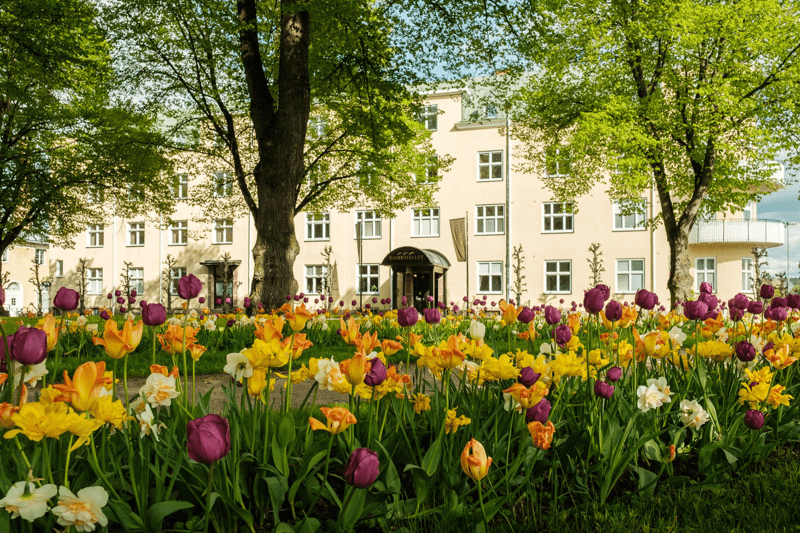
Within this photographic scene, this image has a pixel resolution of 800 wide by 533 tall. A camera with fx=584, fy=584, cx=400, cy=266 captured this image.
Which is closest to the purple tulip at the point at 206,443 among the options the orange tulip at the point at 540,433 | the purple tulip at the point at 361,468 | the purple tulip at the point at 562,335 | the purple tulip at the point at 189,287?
the purple tulip at the point at 361,468

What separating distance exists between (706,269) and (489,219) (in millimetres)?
10372

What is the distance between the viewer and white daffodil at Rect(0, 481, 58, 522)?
1.32 m

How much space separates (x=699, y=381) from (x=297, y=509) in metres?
2.11

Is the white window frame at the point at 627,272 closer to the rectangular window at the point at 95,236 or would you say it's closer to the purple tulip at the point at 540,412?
the purple tulip at the point at 540,412

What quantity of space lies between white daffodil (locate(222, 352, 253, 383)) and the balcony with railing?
28254mm

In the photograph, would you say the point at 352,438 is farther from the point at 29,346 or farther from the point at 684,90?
the point at 684,90

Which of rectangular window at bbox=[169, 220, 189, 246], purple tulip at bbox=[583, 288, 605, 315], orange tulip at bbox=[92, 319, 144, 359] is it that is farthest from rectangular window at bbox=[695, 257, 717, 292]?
orange tulip at bbox=[92, 319, 144, 359]

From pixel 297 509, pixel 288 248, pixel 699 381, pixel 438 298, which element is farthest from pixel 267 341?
pixel 438 298

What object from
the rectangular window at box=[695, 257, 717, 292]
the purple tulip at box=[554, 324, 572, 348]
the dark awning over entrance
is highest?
the dark awning over entrance

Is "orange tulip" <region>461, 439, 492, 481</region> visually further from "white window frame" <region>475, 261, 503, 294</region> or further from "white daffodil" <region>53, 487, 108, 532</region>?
"white window frame" <region>475, 261, 503, 294</region>

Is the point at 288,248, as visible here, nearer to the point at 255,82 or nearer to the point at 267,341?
the point at 255,82

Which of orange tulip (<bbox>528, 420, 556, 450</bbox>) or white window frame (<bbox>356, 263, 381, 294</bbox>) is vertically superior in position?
white window frame (<bbox>356, 263, 381, 294</bbox>)

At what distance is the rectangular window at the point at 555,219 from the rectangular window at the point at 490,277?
2.90 meters

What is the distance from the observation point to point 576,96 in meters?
17.9
